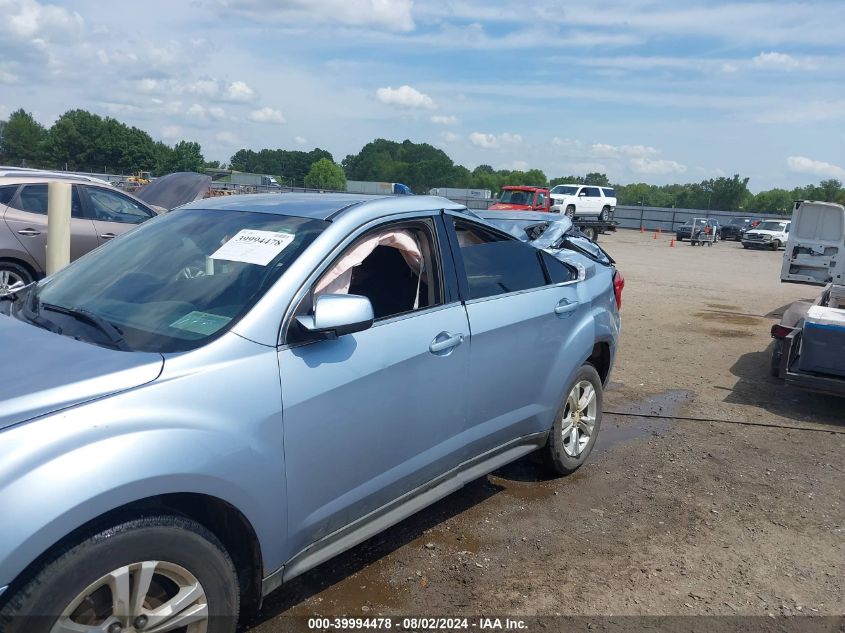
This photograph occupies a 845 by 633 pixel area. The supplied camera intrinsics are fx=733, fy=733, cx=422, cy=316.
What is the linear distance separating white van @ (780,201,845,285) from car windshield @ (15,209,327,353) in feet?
31.7

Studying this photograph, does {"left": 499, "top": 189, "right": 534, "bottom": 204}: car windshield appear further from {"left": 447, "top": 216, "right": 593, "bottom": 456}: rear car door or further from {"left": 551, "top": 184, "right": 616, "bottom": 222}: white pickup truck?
{"left": 447, "top": 216, "right": 593, "bottom": 456}: rear car door

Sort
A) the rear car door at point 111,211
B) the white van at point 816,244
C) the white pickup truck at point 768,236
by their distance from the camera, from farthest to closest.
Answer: the white pickup truck at point 768,236, the white van at point 816,244, the rear car door at point 111,211

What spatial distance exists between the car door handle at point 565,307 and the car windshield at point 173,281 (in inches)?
69.3

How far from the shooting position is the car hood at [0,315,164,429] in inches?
87.3

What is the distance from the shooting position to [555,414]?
4.57m

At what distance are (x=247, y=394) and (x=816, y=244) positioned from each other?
1049 centimetres

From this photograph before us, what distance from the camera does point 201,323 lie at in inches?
112

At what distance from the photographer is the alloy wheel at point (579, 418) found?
4.84 meters

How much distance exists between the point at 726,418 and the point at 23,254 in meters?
7.87

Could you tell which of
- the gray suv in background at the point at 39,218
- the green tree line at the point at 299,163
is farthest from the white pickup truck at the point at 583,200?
the gray suv in background at the point at 39,218

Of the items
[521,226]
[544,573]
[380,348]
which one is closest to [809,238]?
[521,226]

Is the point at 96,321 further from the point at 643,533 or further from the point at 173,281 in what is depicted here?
the point at 643,533

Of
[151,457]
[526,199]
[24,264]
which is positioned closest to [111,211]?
[24,264]

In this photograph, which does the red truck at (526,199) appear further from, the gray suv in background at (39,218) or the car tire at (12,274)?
the car tire at (12,274)
